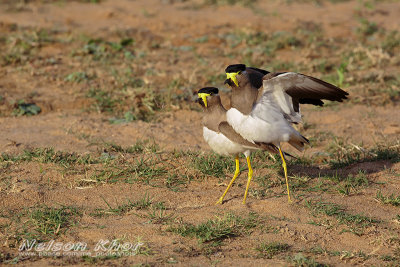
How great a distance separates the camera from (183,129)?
6.64 m

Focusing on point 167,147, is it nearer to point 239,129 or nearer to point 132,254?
point 239,129

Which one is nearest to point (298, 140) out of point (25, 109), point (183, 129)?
point (183, 129)

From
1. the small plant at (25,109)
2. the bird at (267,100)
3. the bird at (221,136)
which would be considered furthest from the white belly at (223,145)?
the small plant at (25,109)

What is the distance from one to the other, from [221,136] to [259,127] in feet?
1.18

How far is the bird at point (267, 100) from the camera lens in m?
4.63

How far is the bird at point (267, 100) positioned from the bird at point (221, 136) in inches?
2.5

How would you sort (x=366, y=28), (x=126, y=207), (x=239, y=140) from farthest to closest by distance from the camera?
(x=366, y=28)
(x=239, y=140)
(x=126, y=207)

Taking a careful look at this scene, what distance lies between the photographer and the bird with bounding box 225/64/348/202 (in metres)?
4.63

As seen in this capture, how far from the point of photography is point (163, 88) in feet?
25.1

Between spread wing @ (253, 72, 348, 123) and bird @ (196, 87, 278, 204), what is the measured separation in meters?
0.26

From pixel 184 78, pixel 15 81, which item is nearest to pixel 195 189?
pixel 184 78

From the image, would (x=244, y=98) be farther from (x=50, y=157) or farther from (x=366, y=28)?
(x=366, y=28)

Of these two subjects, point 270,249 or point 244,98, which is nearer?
point 270,249

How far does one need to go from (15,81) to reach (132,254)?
4.57 m
